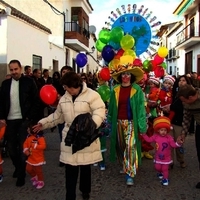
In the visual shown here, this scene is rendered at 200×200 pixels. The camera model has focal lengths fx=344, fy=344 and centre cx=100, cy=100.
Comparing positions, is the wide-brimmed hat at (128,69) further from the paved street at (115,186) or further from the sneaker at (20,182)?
the sneaker at (20,182)

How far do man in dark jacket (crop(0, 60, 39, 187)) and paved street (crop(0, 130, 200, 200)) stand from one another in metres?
0.36

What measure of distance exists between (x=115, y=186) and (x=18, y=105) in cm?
184

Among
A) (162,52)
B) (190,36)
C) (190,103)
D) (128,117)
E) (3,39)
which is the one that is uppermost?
(190,36)

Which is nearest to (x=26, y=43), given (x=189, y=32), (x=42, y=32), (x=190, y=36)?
(x=42, y=32)

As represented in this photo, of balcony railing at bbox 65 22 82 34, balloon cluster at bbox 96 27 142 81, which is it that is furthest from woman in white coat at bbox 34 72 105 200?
balcony railing at bbox 65 22 82 34

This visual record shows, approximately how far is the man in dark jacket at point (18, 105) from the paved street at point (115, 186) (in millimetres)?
359

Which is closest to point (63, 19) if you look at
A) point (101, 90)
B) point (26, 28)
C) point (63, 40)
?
point (63, 40)

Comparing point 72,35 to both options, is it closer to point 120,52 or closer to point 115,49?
point 115,49

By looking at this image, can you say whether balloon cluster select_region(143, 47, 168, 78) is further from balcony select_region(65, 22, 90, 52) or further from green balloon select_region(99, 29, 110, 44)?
balcony select_region(65, 22, 90, 52)

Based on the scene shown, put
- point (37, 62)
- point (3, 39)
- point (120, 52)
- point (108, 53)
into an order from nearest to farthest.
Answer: point (108, 53) → point (120, 52) → point (3, 39) → point (37, 62)

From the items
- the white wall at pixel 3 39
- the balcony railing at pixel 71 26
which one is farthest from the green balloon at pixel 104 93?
the balcony railing at pixel 71 26

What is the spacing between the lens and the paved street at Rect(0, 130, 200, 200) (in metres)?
4.62

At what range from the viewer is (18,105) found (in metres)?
5.01

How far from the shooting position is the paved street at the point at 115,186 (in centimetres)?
462
